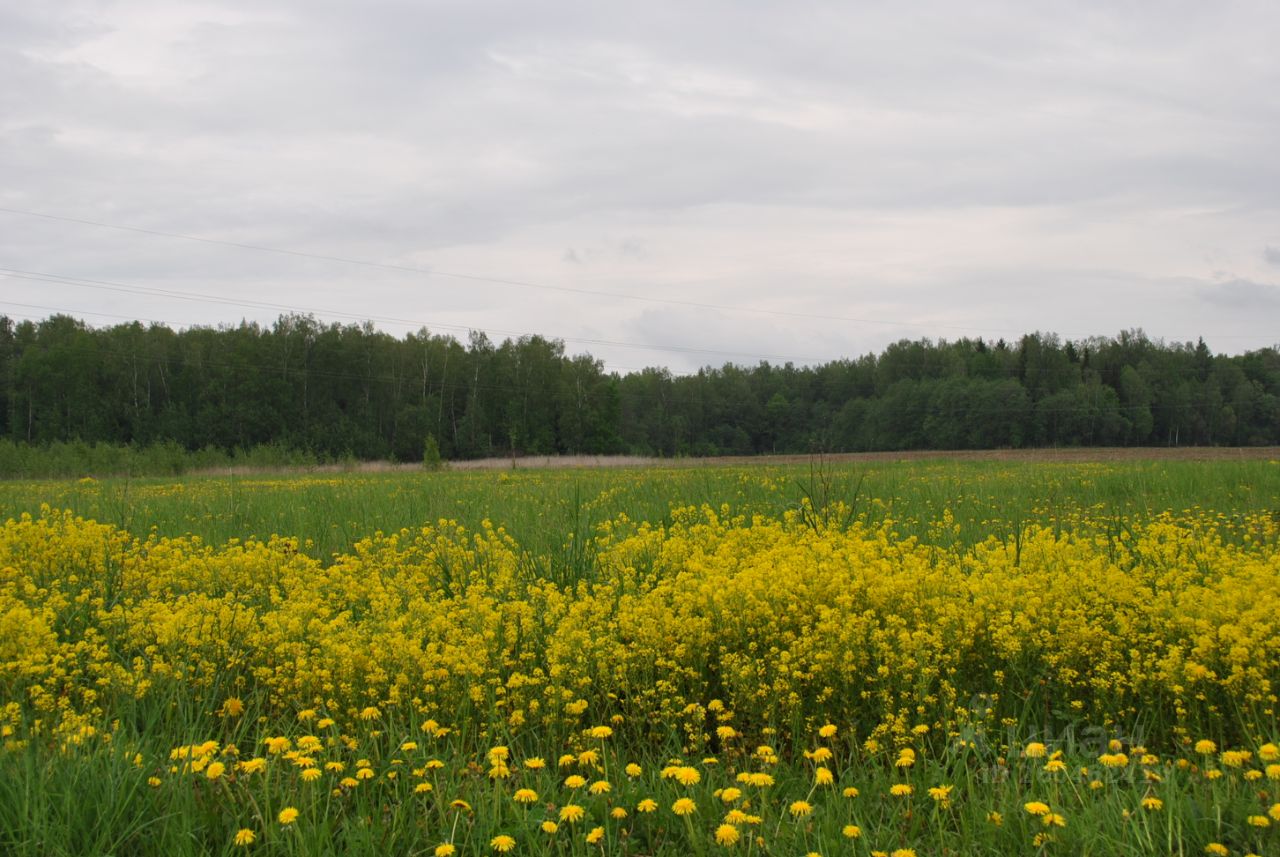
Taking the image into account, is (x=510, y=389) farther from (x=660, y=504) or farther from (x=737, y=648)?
(x=737, y=648)

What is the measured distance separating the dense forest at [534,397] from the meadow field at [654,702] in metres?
54.0

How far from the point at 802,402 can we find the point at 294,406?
39.5 m

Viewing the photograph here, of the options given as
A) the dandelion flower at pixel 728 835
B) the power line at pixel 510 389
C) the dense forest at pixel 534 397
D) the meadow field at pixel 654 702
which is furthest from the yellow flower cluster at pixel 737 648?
the power line at pixel 510 389

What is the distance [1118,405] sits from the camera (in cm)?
7525

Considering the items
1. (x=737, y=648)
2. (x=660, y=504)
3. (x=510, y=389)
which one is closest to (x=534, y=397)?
(x=510, y=389)

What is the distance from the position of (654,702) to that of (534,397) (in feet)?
Answer: 224

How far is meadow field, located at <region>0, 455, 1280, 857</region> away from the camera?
287 cm

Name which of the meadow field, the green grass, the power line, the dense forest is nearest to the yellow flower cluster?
the meadow field

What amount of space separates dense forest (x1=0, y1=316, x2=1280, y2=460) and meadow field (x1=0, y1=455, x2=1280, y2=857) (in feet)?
177

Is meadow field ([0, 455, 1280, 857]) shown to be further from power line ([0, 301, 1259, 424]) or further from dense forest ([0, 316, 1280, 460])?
power line ([0, 301, 1259, 424])

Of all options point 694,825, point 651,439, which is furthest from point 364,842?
point 651,439

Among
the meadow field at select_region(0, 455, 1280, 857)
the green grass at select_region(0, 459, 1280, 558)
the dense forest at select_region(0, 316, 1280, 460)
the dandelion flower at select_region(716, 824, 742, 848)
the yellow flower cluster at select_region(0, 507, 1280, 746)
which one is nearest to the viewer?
the dandelion flower at select_region(716, 824, 742, 848)

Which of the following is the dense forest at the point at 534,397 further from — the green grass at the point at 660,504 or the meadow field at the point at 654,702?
the meadow field at the point at 654,702

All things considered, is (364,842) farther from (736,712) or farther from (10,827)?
(736,712)
